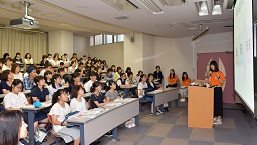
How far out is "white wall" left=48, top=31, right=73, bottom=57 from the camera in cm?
1106

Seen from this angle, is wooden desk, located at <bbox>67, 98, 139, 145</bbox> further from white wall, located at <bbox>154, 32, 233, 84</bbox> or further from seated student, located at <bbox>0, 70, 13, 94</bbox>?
white wall, located at <bbox>154, 32, 233, 84</bbox>

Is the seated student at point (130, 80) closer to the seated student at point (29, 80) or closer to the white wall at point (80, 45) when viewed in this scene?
the seated student at point (29, 80)

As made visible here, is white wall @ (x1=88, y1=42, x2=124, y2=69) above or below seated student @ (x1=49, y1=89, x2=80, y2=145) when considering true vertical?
above

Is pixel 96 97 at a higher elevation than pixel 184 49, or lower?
lower

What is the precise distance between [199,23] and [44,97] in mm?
4838

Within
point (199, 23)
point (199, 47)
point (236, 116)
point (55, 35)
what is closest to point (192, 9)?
point (199, 23)

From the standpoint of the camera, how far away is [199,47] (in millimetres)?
10359

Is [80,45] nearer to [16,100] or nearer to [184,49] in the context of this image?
[184,49]

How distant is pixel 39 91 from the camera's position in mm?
4906

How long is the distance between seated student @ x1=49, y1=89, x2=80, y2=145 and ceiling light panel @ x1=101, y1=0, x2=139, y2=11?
79.3 inches

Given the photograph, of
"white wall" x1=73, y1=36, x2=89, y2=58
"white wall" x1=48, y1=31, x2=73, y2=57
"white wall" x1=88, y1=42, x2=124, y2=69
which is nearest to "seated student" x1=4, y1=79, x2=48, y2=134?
"white wall" x1=48, y1=31, x2=73, y2=57

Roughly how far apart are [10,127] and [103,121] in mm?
2385

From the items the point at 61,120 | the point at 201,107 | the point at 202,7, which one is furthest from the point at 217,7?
the point at 61,120

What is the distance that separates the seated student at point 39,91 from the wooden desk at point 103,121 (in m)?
1.60
